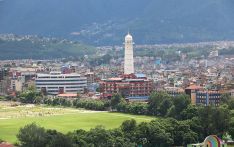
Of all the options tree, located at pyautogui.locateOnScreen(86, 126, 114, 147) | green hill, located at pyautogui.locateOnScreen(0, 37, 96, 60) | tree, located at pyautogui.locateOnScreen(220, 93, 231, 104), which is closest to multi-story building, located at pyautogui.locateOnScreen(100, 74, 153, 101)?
tree, located at pyautogui.locateOnScreen(220, 93, 231, 104)

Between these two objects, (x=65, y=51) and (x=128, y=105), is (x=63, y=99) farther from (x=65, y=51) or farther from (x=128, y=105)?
(x=65, y=51)

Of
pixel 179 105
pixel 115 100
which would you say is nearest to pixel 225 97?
pixel 179 105

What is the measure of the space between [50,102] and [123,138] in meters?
27.8

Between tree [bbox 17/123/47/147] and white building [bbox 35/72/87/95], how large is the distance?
39.3 m

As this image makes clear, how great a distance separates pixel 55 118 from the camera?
4694 centimetres

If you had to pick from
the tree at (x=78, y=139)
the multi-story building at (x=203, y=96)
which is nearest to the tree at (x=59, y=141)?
the tree at (x=78, y=139)

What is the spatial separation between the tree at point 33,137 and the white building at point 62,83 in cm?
3929

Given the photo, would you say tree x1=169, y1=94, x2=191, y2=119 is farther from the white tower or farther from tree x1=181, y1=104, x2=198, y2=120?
the white tower

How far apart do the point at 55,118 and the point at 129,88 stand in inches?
571

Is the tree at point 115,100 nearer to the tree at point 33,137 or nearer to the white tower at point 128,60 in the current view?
the white tower at point 128,60

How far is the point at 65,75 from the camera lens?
234 ft

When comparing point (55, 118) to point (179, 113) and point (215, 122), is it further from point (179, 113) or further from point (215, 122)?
point (215, 122)

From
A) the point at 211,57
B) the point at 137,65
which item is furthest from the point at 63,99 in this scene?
the point at 211,57

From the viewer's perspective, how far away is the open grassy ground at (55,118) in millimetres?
41562
